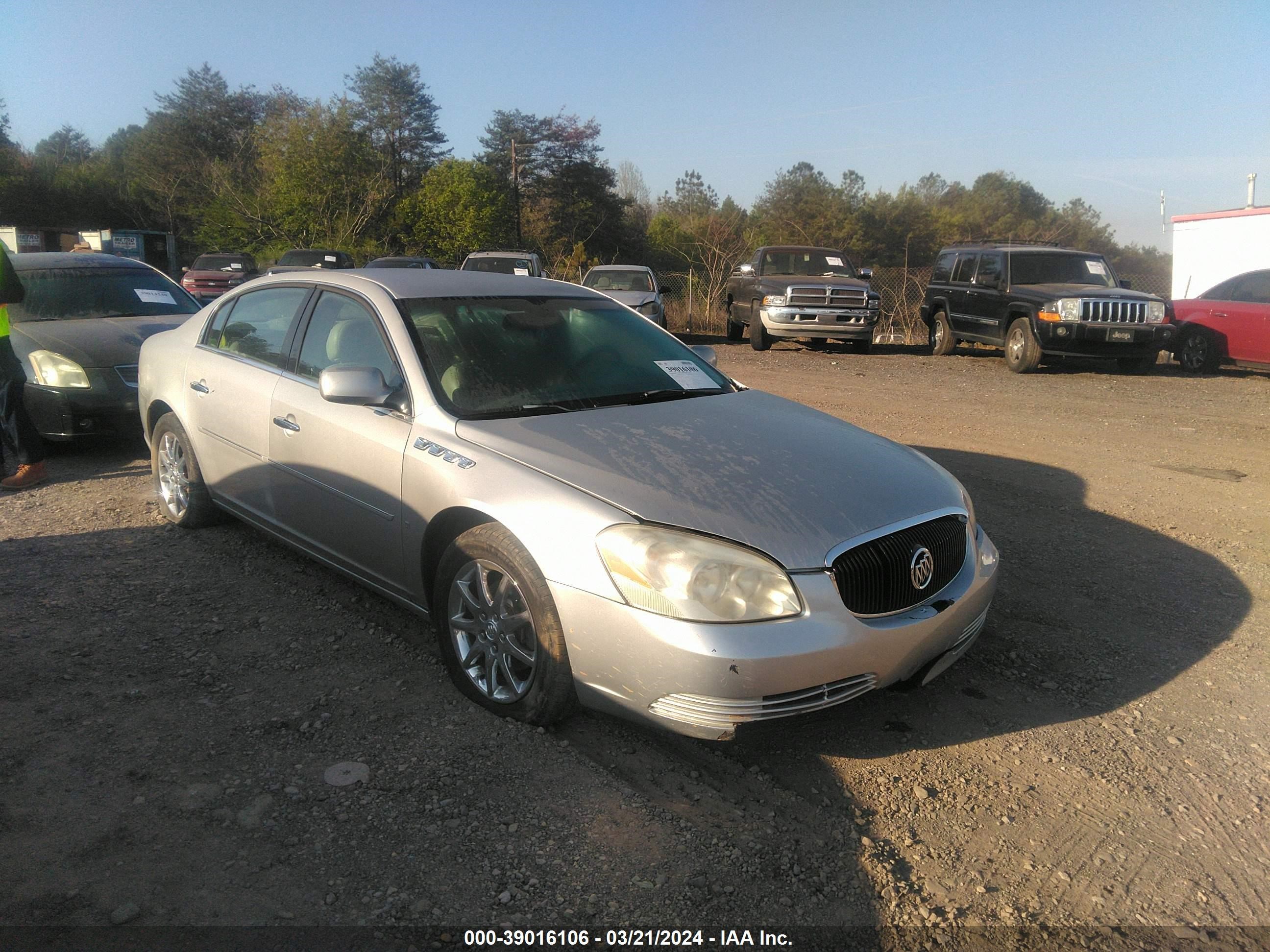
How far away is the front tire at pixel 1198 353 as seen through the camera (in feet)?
44.3

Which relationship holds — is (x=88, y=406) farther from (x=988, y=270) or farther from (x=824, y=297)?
(x=988, y=270)

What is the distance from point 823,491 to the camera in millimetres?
3213

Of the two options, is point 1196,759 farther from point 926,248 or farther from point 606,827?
point 926,248

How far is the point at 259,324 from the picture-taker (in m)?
4.79

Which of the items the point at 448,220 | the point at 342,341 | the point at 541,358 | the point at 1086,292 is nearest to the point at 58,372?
the point at 342,341

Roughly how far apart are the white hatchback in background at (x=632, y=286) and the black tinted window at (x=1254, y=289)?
28.1ft

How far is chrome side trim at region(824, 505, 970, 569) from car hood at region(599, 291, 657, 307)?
40.8 feet

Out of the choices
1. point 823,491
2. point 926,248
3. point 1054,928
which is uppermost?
point 926,248

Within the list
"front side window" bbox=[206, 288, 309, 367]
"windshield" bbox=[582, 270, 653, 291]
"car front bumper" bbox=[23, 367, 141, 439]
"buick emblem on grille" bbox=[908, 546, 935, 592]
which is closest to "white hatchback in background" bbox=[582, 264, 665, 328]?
"windshield" bbox=[582, 270, 653, 291]

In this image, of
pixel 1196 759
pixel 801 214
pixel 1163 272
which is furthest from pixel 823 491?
pixel 801 214

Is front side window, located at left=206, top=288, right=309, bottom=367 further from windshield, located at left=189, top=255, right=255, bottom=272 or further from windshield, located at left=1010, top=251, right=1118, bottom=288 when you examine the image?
windshield, located at left=189, top=255, right=255, bottom=272

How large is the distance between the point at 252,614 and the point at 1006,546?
3.99 metres

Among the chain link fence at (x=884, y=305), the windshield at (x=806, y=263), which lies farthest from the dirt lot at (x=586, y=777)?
the chain link fence at (x=884, y=305)

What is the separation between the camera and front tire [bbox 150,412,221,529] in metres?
5.24
